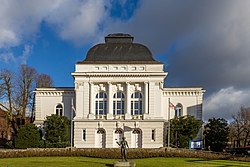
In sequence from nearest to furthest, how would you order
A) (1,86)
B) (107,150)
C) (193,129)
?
(107,150) < (193,129) < (1,86)

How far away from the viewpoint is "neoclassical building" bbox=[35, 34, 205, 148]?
57750mm

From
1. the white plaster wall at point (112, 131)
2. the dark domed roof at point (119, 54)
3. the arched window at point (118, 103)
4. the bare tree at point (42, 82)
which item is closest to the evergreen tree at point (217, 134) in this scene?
the white plaster wall at point (112, 131)

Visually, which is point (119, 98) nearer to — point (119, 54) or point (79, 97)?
point (79, 97)

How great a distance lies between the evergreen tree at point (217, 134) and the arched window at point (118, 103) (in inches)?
533

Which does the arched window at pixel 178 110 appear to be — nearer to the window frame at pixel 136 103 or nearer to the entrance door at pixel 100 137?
the window frame at pixel 136 103

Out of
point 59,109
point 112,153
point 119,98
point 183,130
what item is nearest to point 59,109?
point 59,109

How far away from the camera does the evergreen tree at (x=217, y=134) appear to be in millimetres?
56344

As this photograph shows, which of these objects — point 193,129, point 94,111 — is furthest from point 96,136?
point 193,129

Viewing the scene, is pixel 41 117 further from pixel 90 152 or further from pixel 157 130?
pixel 90 152

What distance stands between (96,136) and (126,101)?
6.97 m

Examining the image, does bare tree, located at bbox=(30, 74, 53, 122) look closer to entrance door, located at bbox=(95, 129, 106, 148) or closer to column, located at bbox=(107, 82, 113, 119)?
entrance door, located at bbox=(95, 129, 106, 148)

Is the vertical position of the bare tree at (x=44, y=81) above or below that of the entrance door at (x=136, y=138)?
above

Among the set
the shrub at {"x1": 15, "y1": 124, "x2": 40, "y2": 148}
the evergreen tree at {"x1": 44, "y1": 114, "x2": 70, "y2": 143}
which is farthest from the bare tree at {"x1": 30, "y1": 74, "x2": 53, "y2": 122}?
the shrub at {"x1": 15, "y1": 124, "x2": 40, "y2": 148}

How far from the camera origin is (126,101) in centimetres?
5884
